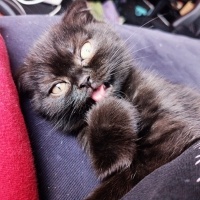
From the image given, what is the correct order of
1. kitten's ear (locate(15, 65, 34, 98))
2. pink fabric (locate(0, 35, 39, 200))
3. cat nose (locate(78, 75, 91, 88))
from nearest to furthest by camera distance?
pink fabric (locate(0, 35, 39, 200)) → cat nose (locate(78, 75, 91, 88)) → kitten's ear (locate(15, 65, 34, 98))

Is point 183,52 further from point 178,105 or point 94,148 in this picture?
point 94,148

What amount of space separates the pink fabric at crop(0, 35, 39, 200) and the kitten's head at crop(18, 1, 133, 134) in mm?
141

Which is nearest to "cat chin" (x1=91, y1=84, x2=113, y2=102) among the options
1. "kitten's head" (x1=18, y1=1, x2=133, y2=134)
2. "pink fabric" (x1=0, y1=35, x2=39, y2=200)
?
"kitten's head" (x1=18, y1=1, x2=133, y2=134)

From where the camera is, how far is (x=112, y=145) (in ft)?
2.34

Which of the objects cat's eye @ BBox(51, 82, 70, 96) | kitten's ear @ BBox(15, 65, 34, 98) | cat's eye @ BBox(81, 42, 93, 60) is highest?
cat's eye @ BBox(81, 42, 93, 60)

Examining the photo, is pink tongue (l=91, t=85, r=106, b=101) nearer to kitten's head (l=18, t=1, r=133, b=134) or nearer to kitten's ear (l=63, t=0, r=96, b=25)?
kitten's head (l=18, t=1, r=133, b=134)

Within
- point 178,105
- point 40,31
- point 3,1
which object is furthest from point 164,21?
point 178,105

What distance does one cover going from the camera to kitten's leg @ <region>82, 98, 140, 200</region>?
2.30ft

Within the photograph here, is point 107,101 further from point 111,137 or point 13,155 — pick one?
point 13,155

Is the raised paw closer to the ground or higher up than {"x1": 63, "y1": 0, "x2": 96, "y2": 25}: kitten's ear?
closer to the ground

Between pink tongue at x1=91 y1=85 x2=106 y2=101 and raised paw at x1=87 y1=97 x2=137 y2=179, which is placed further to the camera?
pink tongue at x1=91 y1=85 x2=106 y2=101

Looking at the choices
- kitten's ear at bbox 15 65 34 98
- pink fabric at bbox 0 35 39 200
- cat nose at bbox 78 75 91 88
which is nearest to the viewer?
pink fabric at bbox 0 35 39 200

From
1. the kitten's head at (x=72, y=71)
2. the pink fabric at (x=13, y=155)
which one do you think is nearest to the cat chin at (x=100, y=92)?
the kitten's head at (x=72, y=71)

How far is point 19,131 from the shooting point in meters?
0.71
